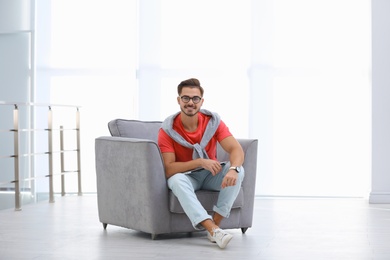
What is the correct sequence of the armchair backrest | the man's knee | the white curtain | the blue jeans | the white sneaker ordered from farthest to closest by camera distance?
the white curtain, the armchair backrest, the man's knee, the blue jeans, the white sneaker

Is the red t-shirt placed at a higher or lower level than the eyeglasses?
lower

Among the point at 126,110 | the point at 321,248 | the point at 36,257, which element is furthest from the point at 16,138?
the point at 321,248

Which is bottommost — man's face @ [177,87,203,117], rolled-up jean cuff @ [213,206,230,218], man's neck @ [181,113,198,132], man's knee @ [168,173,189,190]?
rolled-up jean cuff @ [213,206,230,218]

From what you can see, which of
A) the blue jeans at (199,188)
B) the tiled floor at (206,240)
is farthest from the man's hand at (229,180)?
the tiled floor at (206,240)

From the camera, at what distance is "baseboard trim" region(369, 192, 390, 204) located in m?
6.51

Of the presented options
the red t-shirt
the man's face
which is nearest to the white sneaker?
the red t-shirt

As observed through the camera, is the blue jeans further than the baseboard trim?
No

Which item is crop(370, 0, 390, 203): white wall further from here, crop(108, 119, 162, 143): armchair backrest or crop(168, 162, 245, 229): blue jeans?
crop(168, 162, 245, 229): blue jeans

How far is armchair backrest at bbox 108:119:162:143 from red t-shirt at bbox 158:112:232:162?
415 millimetres

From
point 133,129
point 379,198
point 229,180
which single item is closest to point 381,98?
point 379,198

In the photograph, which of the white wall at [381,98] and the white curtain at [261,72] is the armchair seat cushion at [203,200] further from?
the white curtain at [261,72]

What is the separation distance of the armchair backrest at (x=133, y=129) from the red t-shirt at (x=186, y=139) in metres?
0.41

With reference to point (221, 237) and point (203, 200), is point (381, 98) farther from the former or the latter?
point (221, 237)

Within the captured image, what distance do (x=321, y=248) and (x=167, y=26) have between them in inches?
149
